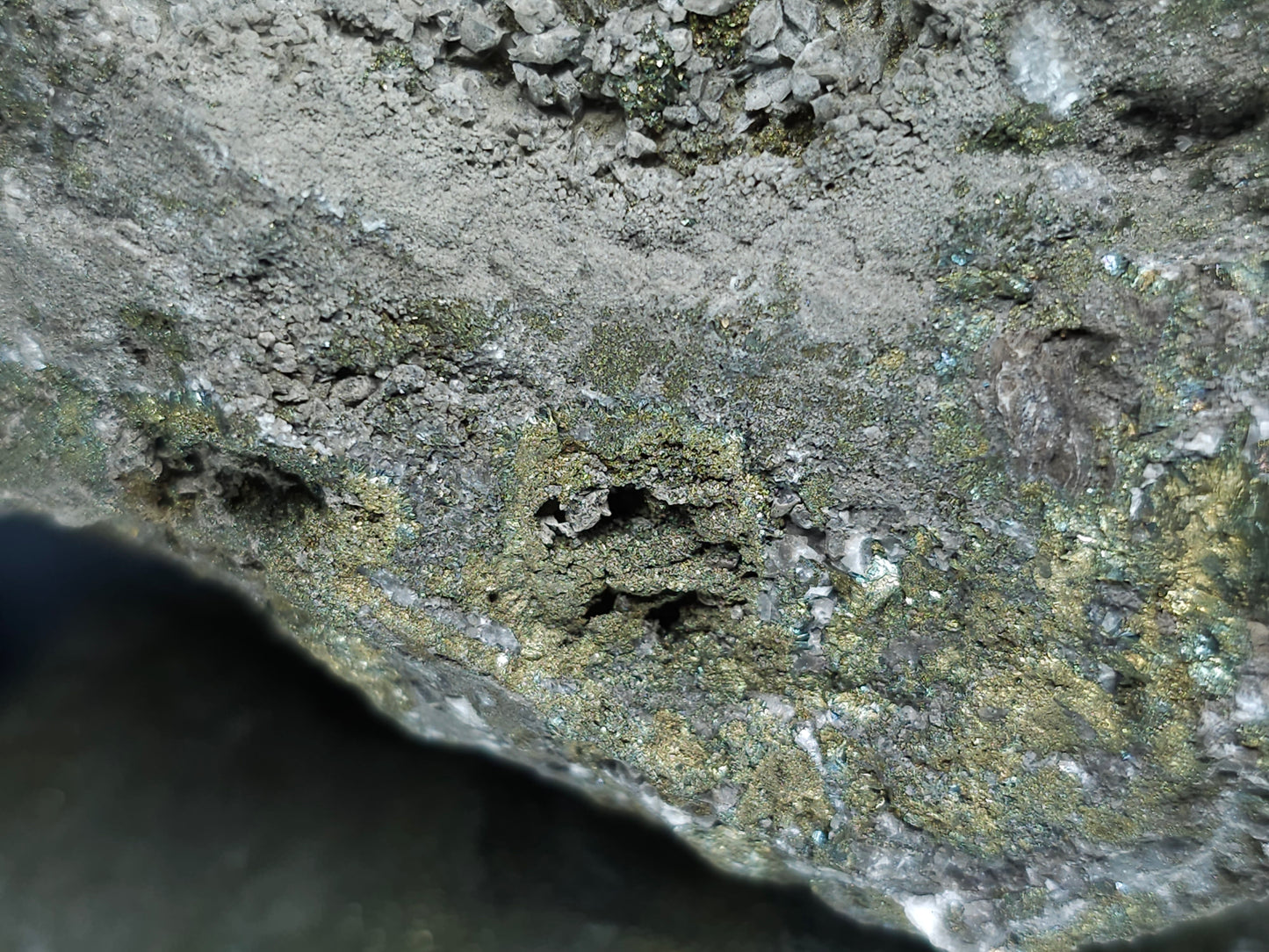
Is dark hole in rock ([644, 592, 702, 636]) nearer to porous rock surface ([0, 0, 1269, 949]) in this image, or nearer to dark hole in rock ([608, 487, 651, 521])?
porous rock surface ([0, 0, 1269, 949])

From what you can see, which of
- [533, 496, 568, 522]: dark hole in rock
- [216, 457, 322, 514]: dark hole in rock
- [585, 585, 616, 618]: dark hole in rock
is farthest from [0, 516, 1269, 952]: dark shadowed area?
[533, 496, 568, 522]: dark hole in rock

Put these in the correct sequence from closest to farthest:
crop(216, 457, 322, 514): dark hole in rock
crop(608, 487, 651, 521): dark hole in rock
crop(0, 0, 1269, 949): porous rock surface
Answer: crop(0, 0, 1269, 949): porous rock surface < crop(608, 487, 651, 521): dark hole in rock < crop(216, 457, 322, 514): dark hole in rock

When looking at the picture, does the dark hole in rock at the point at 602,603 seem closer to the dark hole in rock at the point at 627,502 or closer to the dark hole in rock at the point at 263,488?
the dark hole in rock at the point at 627,502

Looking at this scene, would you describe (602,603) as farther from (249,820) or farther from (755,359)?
(249,820)

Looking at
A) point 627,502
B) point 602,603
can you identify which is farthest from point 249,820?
point 627,502

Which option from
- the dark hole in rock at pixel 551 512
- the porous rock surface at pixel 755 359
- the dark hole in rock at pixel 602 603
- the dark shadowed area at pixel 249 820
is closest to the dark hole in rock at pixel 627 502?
the porous rock surface at pixel 755 359

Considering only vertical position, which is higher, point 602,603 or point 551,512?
point 551,512

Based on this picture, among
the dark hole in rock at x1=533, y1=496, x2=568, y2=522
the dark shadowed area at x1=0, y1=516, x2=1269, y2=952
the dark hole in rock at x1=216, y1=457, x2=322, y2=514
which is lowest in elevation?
the dark shadowed area at x1=0, y1=516, x2=1269, y2=952
